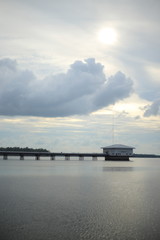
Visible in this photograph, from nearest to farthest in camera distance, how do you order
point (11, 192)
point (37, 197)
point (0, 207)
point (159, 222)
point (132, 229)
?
point (132, 229) < point (159, 222) < point (0, 207) < point (37, 197) < point (11, 192)

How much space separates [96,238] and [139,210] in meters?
12.0

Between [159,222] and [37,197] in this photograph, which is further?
[37,197]

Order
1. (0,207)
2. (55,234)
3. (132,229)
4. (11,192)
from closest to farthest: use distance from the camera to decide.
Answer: (55,234) < (132,229) < (0,207) < (11,192)

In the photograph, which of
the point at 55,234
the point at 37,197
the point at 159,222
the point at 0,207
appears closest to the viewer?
the point at 55,234

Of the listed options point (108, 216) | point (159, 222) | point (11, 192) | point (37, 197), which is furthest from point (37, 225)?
point (11, 192)

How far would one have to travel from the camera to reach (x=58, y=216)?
29.1 metres

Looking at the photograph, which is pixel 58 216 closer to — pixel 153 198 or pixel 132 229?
pixel 132 229

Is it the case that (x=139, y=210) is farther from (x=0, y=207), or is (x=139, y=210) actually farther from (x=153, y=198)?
(x=0, y=207)

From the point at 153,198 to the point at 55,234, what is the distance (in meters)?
22.3

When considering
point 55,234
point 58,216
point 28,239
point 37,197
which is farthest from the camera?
point 37,197

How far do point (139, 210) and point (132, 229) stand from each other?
8.36 metres

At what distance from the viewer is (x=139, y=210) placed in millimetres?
32938

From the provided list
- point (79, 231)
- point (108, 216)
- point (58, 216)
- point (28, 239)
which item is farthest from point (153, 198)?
point (28, 239)

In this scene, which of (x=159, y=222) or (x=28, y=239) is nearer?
(x=28, y=239)
